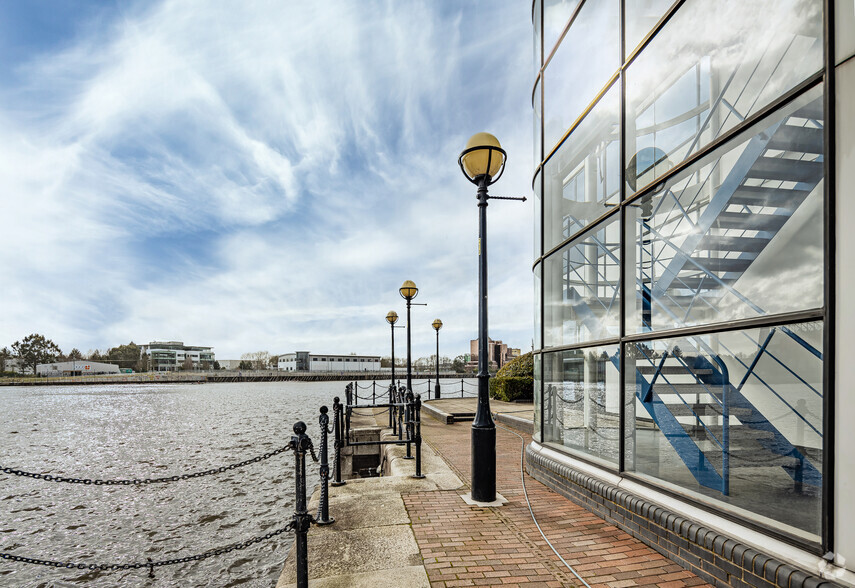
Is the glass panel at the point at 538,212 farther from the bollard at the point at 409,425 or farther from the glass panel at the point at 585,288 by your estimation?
the bollard at the point at 409,425

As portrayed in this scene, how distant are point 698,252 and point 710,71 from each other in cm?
162

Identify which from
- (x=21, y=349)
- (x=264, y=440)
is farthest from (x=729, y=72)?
(x=21, y=349)

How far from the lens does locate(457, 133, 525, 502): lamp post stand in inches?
239

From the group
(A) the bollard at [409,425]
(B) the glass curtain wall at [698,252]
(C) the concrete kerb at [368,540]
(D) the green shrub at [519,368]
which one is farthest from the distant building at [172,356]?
(B) the glass curtain wall at [698,252]

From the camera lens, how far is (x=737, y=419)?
4062mm

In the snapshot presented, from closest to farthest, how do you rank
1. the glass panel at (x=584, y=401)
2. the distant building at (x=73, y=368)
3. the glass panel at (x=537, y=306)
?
the glass panel at (x=584, y=401) → the glass panel at (x=537, y=306) → the distant building at (x=73, y=368)

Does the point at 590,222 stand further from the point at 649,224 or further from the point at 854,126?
the point at 854,126

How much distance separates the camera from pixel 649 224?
16.6 ft

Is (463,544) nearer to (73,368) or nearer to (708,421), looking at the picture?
(708,421)

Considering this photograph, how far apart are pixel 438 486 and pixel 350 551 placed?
8.43 ft

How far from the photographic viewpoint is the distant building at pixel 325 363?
475 feet

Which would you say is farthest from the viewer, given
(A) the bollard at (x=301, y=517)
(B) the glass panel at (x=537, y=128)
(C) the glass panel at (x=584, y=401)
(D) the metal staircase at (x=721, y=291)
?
(B) the glass panel at (x=537, y=128)

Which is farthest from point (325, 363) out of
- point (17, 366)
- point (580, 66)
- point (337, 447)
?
point (580, 66)

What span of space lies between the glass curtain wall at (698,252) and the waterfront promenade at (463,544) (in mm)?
760
